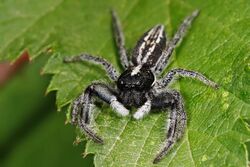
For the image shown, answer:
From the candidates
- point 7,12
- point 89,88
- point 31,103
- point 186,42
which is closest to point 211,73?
point 186,42

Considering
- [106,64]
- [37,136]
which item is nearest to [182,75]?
[106,64]

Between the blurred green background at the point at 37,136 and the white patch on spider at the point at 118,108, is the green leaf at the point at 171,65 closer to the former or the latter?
the white patch on spider at the point at 118,108

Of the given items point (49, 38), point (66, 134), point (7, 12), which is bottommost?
point (66, 134)

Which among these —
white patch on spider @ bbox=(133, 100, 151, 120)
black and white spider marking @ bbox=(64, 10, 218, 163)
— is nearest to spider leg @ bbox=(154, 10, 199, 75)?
black and white spider marking @ bbox=(64, 10, 218, 163)

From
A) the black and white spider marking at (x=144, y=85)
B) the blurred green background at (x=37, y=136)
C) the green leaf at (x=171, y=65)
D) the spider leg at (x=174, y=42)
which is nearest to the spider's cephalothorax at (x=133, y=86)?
the black and white spider marking at (x=144, y=85)

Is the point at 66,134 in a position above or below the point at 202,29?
below

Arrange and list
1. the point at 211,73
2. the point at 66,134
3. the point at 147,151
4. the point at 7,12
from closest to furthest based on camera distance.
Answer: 1. the point at 147,151
2. the point at 211,73
3. the point at 7,12
4. the point at 66,134

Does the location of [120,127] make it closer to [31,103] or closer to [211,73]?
[211,73]
